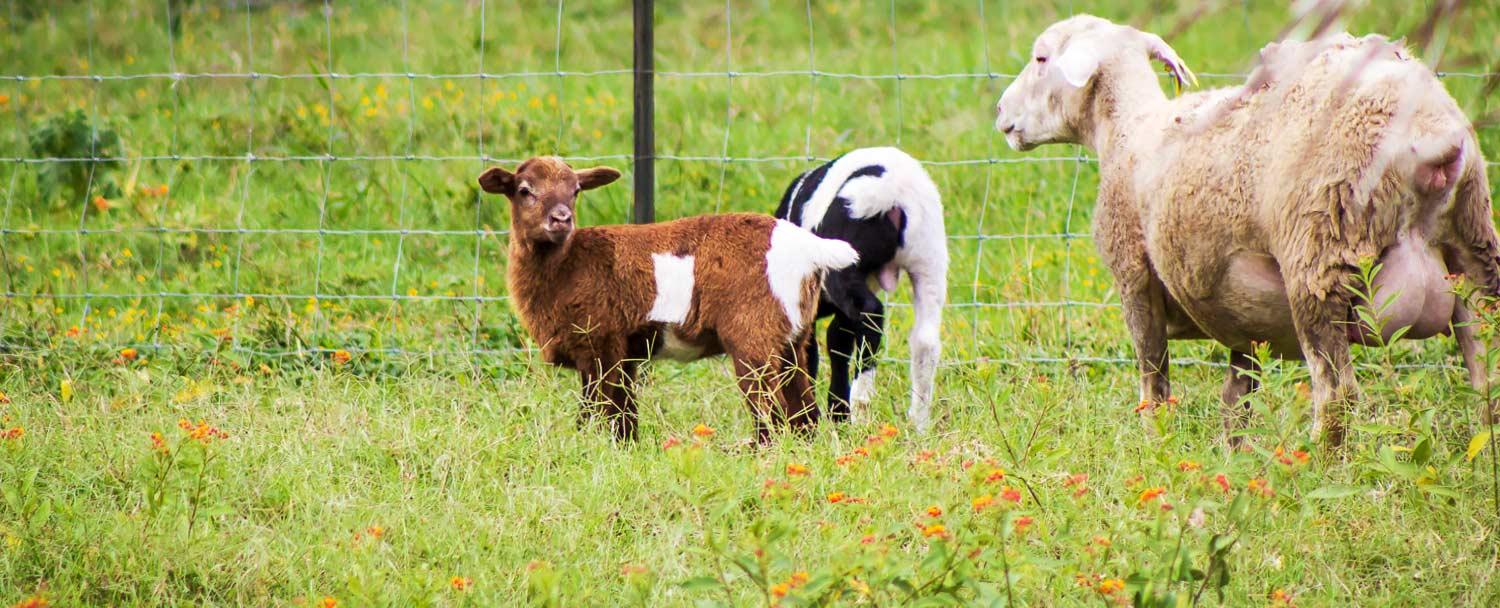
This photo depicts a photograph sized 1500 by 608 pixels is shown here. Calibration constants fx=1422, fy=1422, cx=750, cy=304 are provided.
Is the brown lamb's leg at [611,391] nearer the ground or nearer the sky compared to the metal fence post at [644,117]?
nearer the ground

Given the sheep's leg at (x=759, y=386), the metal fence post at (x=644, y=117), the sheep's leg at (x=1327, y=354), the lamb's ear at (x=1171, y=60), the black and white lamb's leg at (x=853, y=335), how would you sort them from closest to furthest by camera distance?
the sheep's leg at (x=1327, y=354), the sheep's leg at (x=759, y=386), the lamb's ear at (x=1171, y=60), the black and white lamb's leg at (x=853, y=335), the metal fence post at (x=644, y=117)

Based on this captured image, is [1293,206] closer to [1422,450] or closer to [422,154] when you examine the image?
[1422,450]

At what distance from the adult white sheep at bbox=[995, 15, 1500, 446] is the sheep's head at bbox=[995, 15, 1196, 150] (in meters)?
0.01

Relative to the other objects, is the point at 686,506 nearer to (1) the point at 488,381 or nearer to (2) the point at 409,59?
(1) the point at 488,381

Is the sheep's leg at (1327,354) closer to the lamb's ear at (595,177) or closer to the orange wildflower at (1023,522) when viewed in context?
the orange wildflower at (1023,522)

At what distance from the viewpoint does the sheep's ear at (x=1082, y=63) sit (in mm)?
4676

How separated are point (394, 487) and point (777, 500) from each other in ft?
3.61

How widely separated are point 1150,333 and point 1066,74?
0.90 meters

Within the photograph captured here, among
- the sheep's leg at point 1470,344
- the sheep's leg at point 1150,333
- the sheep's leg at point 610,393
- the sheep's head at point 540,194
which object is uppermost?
the sheep's head at point 540,194

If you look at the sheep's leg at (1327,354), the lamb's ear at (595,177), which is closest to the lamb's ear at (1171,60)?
the sheep's leg at (1327,354)

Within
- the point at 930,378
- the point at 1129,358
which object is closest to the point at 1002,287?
the point at 1129,358

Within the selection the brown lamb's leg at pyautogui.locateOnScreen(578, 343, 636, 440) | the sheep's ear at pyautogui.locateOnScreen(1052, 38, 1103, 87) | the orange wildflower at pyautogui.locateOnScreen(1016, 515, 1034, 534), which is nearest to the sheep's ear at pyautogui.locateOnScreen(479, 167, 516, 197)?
the brown lamb's leg at pyautogui.locateOnScreen(578, 343, 636, 440)

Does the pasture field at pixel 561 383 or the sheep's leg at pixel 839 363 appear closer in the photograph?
the pasture field at pixel 561 383

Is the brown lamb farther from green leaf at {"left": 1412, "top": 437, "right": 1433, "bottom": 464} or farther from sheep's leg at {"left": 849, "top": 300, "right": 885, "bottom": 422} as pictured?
green leaf at {"left": 1412, "top": 437, "right": 1433, "bottom": 464}
